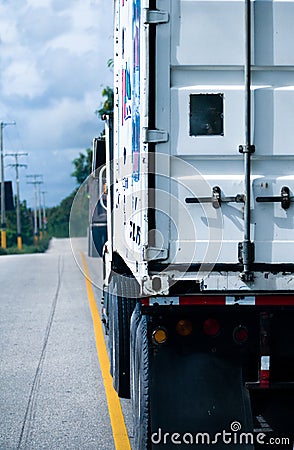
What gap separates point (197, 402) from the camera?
6.17 metres

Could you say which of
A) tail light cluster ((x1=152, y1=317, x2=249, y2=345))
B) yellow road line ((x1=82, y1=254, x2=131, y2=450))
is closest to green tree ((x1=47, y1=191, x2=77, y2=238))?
yellow road line ((x1=82, y1=254, x2=131, y2=450))

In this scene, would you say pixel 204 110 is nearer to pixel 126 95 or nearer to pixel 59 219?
pixel 126 95

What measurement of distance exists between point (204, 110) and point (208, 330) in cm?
148

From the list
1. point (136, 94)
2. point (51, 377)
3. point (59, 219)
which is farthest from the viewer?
point (59, 219)

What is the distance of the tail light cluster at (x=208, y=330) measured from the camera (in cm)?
627

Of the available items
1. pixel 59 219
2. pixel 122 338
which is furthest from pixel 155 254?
pixel 59 219

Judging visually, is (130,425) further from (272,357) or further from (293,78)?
(293,78)

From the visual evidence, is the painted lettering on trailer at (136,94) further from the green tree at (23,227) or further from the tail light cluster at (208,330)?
the green tree at (23,227)

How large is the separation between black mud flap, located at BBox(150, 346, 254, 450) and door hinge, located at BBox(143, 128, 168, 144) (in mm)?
1414

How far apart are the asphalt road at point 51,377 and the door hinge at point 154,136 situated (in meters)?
2.79

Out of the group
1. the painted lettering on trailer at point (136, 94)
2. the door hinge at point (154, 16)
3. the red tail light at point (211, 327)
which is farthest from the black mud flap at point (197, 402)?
the door hinge at point (154, 16)

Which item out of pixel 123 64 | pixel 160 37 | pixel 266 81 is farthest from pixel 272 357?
pixel 123 64

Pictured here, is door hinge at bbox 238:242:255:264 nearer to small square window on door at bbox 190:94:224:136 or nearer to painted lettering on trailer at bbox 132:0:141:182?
small square window on door at bbox 190:94:224:136

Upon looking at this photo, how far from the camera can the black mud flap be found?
612 cm
